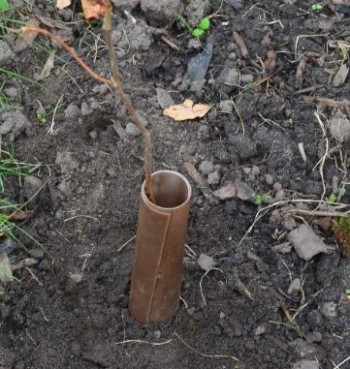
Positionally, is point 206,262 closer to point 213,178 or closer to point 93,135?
point 213,178

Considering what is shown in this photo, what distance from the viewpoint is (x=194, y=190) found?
2707 mm

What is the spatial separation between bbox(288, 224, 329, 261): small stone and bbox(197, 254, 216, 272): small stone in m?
0.32

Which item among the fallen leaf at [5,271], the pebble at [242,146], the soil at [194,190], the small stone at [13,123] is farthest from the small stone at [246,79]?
the fallen leaf at [5,271]

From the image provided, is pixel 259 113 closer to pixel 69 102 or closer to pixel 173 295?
pixel 69 102

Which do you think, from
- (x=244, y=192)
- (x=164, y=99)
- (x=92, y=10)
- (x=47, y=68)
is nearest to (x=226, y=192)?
(x=244, y=192)

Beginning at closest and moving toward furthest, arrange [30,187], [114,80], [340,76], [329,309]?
[114,80]
[329,309]
[30,187]
[340,76]

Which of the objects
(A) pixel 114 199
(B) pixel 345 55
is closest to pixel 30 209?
(A) pixel 114 199

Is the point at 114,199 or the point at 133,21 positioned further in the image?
the point at 133,21

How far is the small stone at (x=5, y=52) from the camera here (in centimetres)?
299

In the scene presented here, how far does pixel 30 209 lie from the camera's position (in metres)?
2.63

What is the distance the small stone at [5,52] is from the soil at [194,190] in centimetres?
4

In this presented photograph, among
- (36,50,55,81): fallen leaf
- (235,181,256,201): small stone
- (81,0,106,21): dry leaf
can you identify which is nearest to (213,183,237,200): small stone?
(235,181,256,201): small stone

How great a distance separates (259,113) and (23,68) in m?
1.09

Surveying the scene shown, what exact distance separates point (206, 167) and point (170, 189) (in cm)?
72
